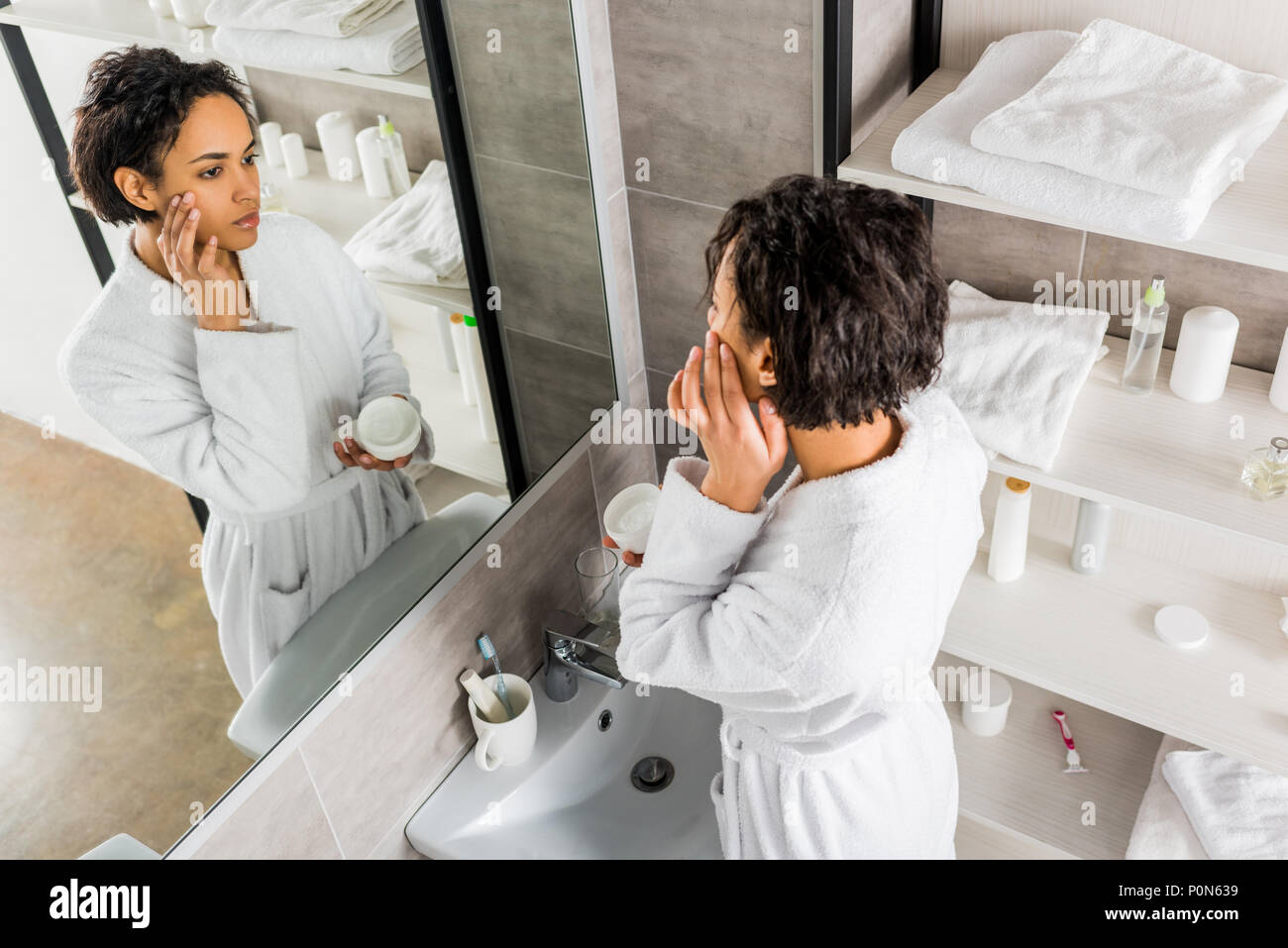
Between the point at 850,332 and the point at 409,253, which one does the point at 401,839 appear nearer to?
the point at 409,253

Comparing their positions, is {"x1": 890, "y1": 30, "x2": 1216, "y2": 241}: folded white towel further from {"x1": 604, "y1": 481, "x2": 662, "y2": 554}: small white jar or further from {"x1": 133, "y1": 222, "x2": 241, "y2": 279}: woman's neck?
{"x1": 133, "y1": 222, "x2": 241, "y2": 279}: woman's neck

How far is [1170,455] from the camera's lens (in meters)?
1.44

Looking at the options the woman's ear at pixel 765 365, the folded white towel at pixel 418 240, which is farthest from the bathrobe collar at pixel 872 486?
the folded white towel at pixel 418 240

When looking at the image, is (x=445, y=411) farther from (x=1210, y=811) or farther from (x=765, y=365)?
(x=1210, y=811)

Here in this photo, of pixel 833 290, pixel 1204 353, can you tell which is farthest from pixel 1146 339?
pixel 833 290

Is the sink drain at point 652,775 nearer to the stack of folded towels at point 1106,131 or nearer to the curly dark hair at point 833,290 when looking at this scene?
the curly dark hair at point 833,290

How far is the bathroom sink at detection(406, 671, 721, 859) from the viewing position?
5.22ft

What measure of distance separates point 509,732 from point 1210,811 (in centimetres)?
108

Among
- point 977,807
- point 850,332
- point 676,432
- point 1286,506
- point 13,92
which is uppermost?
point 13,92

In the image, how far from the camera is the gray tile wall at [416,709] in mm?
1355

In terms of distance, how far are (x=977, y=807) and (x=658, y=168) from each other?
3.87ft

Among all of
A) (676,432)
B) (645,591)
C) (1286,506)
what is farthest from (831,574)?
(676,432)

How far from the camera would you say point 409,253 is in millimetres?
1404
